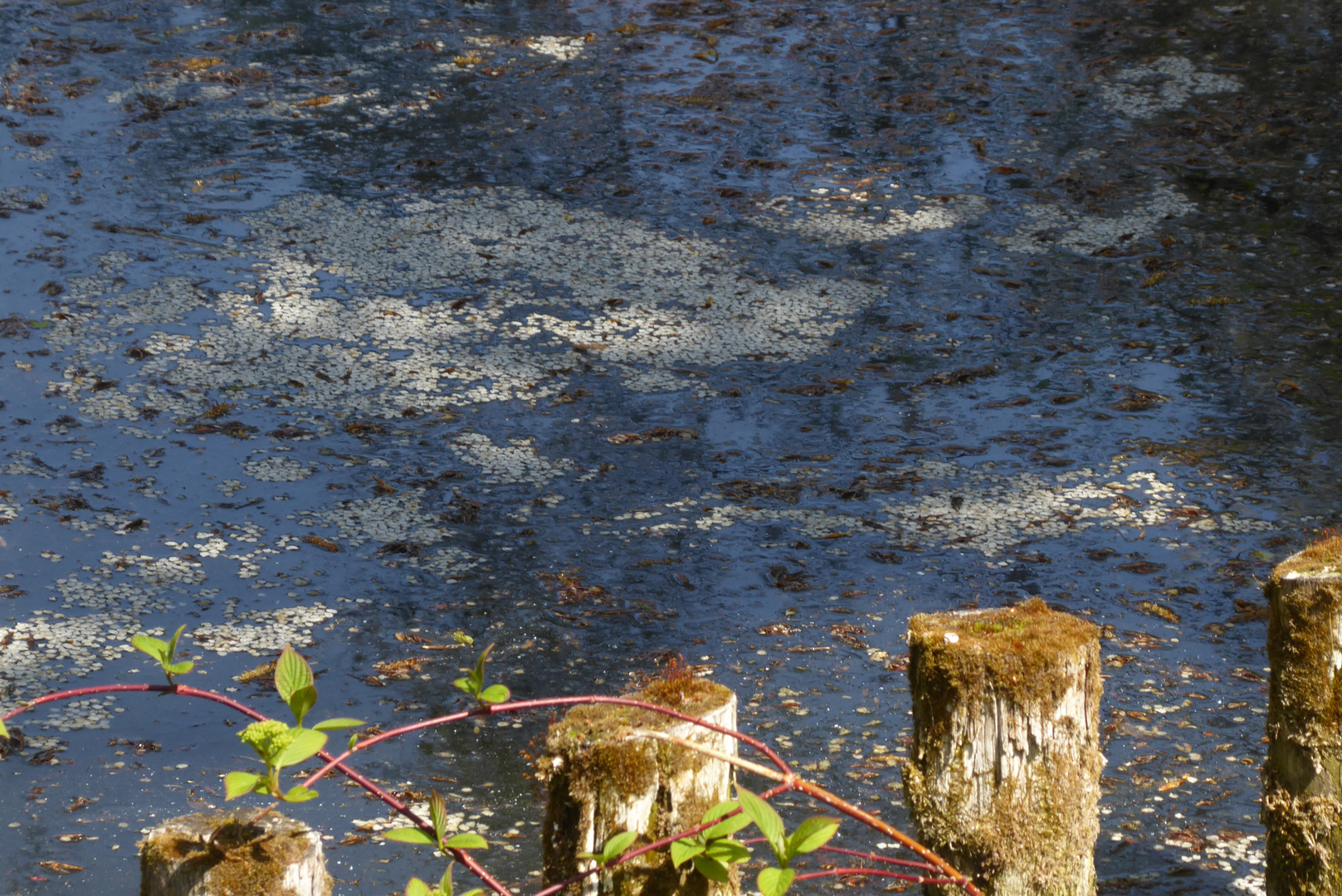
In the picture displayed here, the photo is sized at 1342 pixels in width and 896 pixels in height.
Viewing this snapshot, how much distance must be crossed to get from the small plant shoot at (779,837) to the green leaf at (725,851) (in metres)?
0.06

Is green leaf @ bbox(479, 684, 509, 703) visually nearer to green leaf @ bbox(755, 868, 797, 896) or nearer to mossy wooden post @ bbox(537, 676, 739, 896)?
mossy wooden post @ bbox(537, 676, 739, 896)

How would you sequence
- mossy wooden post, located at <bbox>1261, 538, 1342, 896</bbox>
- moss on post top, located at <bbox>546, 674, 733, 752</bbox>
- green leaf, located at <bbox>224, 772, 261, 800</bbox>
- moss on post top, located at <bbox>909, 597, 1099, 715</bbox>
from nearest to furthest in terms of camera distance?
green leaf, located at <bbox>224, 772, 261, 800</bbox>, moss on post top, located at <bbox>546, 674, 733, 752</bbox>, moss on post top, located at <bbox>909, 597, 1099, 715</bbox>, mossy wooden post, located at <bbox>1261, 538, 1342, 896</bbox>

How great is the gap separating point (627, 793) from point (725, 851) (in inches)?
7.3

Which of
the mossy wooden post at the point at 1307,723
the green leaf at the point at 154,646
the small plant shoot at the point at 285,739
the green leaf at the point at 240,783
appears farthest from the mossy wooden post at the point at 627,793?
the mossy wooden post at the point at 1307,723

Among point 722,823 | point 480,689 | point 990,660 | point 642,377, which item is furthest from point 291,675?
point 642,377

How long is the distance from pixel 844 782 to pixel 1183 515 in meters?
2.04

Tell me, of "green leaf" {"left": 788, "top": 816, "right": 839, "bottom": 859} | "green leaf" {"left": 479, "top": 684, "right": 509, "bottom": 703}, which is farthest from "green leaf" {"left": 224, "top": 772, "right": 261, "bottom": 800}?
"green leaf" {"left": 788, "top": 816, "right": 839, "bottom": 859}

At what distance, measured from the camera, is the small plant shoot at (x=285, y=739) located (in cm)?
151

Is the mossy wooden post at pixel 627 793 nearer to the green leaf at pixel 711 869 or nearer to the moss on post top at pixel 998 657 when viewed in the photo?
the green leaf at pixel 711 869

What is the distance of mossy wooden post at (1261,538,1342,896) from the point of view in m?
2.29

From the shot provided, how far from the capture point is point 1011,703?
2.09m

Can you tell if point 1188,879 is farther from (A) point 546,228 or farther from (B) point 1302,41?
(B) point 1302,41

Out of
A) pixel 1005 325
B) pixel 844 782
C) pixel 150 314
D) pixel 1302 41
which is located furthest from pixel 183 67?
pixel 1302 41

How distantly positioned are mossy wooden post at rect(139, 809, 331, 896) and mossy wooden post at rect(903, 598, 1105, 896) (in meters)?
1.11
